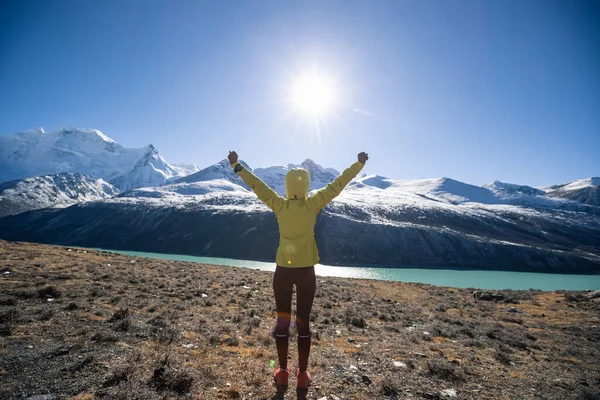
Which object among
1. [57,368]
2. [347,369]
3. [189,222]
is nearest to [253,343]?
[347,369]

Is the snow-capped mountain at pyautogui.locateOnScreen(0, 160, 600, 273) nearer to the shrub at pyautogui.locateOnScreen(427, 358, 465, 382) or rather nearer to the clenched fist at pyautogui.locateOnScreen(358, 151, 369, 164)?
the shrub at pyautogui.locateOnScreen(427, 358, 465, 382)

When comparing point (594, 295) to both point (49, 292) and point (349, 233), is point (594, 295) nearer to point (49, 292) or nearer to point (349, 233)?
point (49, 292)

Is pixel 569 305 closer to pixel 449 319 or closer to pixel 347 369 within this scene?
pixel 449 319

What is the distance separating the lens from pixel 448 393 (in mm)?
6344

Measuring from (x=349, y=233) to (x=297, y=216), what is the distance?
136m

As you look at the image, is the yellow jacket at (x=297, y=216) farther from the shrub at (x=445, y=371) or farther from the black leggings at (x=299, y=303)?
the shrub at (x=445, y=371)

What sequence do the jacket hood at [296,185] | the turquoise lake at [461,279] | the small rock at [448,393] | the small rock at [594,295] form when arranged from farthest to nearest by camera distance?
the turquoise lake at [461,279]
the small rock at [594,295]
the small rock at [448,393]
the jacket hood at [296,185]

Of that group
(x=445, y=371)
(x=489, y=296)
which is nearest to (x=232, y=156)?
(x=445, y=371)

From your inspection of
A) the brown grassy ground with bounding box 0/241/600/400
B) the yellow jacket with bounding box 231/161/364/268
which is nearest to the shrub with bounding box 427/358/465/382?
the brown grassy ground with bounding box 0/241/600/400

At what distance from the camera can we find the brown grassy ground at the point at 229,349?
18.2 feet

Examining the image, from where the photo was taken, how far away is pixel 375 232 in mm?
140750

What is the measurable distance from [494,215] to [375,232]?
108004 millimetres

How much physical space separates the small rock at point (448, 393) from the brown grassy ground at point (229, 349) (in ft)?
0.31

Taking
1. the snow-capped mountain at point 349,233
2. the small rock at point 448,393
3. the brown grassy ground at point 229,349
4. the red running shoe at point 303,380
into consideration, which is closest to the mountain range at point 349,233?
the snow-capped mountain at point 349,233
